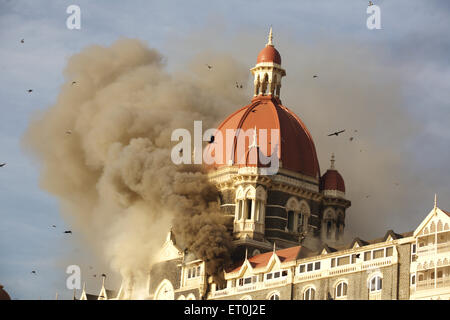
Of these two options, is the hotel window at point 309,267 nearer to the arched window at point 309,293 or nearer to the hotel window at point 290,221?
the arched window at point 309,293

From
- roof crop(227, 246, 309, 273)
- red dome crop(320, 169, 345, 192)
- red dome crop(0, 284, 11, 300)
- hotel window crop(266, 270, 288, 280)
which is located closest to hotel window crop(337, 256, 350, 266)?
roof crop(227, 246, 309, 273)

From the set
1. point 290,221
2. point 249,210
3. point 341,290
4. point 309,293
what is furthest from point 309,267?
point 290,221

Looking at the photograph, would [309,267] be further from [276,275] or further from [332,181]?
[332,181]

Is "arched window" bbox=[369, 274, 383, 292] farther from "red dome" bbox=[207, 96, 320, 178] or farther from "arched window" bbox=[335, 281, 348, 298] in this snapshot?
"red dome" bbox=[207, 96, 320, 178]

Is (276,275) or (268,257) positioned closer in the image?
(276,275)
